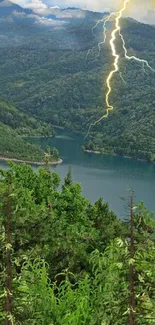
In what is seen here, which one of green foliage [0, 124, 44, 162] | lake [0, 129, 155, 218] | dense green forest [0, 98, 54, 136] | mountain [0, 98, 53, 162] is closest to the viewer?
lake [0, 129, 155, 218]

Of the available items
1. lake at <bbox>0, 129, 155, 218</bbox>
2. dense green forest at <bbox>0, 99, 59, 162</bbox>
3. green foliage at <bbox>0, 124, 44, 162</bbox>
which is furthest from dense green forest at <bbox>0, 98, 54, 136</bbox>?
lake at <bbox>0, 129, 155, 218</bbox>

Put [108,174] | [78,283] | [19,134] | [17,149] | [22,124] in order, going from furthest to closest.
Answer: [22,124]
[19,134]
[17,149]
[108,174]
[78,283]

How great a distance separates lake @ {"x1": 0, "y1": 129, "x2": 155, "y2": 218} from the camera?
265ft

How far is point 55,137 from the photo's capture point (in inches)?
6220

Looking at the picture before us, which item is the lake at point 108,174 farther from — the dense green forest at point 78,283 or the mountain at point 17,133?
the dense green forest at point 78,283

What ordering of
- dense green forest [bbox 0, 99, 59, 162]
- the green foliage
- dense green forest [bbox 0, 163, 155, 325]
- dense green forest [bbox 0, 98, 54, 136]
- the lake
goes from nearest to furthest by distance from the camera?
dense green forest [bbox 0, 163, 155, 325]
the lake
the green foliage
dense green forest [bbox 0, 99, 59, 162]
dense green forest [bbox 0, 98, 54, 136]

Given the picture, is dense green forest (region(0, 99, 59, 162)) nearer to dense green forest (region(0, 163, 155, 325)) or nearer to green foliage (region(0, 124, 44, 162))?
green foliage (region(0, 124, 44, 162))

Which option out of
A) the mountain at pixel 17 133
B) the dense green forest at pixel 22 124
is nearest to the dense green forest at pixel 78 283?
the mountain at pixel 17 133

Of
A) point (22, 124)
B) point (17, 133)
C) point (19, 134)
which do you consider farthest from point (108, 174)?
point (22, 124)

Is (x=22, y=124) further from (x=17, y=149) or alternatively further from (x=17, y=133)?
(x=17, y=149)

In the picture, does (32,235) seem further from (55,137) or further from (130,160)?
(55,137)

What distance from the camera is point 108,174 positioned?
101938mm

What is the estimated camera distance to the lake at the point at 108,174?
80750 mm

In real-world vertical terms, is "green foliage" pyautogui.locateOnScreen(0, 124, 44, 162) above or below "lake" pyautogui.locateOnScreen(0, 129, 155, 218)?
below
